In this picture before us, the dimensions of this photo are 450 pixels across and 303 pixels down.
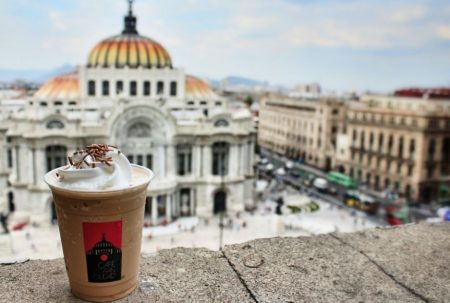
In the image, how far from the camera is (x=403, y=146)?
57844 millimetres

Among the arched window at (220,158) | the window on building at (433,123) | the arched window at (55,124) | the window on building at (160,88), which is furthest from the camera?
the window on building at (433,123)

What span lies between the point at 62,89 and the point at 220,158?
1768 cm

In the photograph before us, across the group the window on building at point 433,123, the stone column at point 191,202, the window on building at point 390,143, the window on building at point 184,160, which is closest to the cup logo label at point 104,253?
the window on building at point 184,160

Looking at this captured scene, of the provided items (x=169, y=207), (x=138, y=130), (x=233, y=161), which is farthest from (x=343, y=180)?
(x=138, y=130)

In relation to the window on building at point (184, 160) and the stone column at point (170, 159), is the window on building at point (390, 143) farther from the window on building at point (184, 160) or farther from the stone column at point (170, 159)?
the stone column at point (170, 159)

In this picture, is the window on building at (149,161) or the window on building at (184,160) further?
the window on building at (184,160)

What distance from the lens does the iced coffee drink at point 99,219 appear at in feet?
14.7

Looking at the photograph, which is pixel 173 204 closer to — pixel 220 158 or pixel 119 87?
pixel 220 158

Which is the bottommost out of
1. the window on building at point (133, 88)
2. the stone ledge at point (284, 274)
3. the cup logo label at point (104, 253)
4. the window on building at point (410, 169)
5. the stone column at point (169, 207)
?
the stone column at point (169, 207)

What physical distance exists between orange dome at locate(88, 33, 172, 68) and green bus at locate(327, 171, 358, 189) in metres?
27.1

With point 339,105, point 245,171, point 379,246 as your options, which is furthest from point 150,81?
point 379,246

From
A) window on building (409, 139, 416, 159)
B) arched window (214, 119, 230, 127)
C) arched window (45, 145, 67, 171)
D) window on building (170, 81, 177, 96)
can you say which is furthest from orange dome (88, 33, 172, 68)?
window on building (409, 139, 416, 159)

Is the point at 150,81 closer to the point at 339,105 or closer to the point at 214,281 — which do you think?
the point at 339,105

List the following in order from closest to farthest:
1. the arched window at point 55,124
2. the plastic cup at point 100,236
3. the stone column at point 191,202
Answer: the plastic cup at point 100,236 < the arched window at point 55,124 < the stone column at point 191,202
